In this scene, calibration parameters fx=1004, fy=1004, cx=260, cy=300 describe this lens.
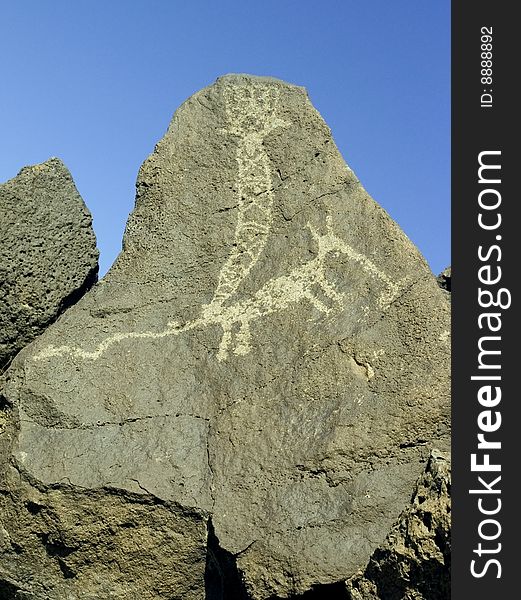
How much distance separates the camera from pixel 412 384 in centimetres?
341

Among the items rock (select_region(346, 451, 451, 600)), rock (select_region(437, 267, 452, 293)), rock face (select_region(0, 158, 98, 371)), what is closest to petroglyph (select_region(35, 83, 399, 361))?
rock face (select_region(0, 158, 98, 371))

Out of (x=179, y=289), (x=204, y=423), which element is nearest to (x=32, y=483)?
(x=204, y=423)

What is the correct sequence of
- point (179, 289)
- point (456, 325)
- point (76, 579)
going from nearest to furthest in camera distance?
point (456, 325) < point (76, 579) < point (179, 289)

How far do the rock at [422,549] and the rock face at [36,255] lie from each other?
5.30 ft

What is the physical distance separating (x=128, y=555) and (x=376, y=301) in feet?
4.00

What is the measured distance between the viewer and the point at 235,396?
352 centimetres

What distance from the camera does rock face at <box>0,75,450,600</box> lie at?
3.36 metres

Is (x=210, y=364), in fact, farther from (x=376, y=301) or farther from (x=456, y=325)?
(x=456, y=325)

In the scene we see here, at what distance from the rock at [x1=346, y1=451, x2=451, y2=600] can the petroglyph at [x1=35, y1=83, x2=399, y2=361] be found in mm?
777

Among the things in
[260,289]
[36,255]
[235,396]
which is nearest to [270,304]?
[260,289]

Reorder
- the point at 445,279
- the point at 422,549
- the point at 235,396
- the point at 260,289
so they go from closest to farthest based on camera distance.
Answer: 1. the point at 422,549
2. the point at 235,396
3. the point at 260,289
4. the point at 445,279

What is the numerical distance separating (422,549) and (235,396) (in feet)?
3.08

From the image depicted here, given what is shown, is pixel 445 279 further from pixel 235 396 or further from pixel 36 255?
pixel 36 255

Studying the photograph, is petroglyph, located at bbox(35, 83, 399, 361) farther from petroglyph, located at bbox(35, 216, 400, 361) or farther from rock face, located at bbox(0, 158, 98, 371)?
rock face, located at bbox(0, 158, 98, 371)
